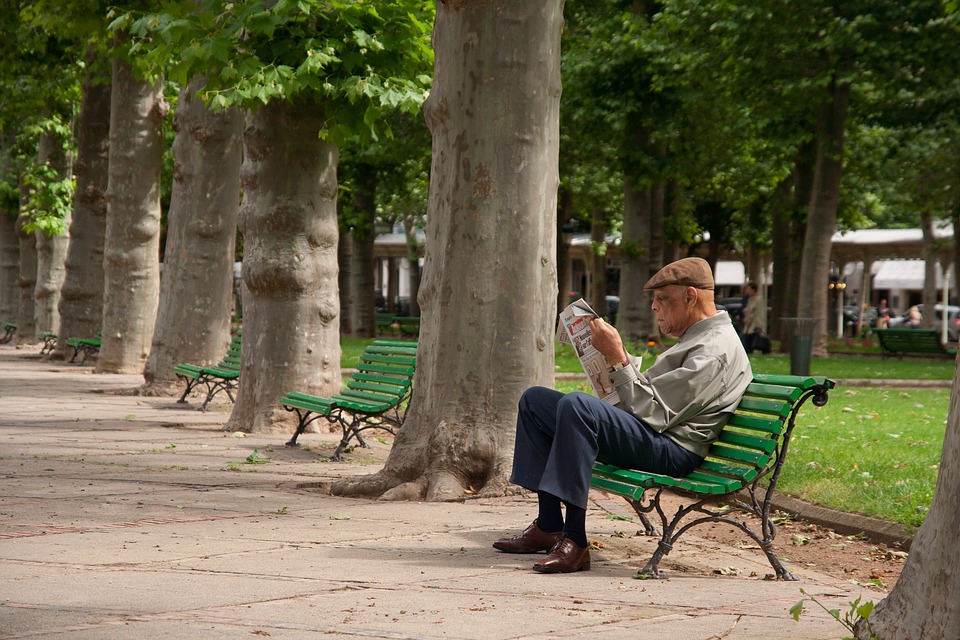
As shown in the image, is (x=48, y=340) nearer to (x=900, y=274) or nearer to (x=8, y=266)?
(x=8, y=266)

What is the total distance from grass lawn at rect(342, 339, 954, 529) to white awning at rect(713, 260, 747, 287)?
1708 inches

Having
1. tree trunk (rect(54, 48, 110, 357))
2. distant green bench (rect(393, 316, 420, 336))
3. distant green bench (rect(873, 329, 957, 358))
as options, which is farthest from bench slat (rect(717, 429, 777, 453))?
distant green bench (rect(393, 316, 420, 336))

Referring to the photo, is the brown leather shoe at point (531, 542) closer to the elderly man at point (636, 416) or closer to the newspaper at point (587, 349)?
the elderly man at point (636, 416)

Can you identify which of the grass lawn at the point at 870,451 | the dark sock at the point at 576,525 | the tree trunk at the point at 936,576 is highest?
the tree trunk at the point at 936,576

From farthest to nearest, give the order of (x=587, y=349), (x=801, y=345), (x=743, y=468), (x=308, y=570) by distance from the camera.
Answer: (x=801, y=345), (x=587, y=349), (x=743, y=468), (x=308, y=570)

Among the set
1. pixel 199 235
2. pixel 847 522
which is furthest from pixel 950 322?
pixel 847 522

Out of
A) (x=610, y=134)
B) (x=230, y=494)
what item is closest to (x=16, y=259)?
(x=610, y=134)

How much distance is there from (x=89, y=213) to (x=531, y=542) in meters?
17.3

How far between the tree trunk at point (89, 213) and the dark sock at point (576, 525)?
17.4 m

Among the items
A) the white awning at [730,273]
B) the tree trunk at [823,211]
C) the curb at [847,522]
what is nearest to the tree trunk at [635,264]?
the tree trunk at [823,211]

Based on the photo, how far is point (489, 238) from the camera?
7.56 meters

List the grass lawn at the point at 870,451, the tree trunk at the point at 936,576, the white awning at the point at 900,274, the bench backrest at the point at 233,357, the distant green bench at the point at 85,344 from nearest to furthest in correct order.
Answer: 1. the tree trunk at the point at 936,576
2. the grass lawn at the point at 870,451
3. the bench backrest at the point at 233,357
4. the distant green bench at the point at 85,344
5. the white awning at the point at 900,274

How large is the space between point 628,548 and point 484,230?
2334 mm

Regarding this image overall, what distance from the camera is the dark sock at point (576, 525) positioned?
541 centimetres
